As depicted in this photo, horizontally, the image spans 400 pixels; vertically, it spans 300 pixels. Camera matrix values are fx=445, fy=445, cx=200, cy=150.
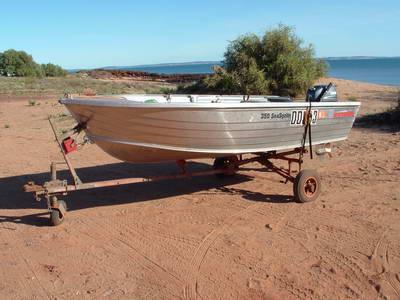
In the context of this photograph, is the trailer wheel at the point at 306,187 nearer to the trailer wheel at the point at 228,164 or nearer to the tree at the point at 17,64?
the trailer wheel at the point at 228,164

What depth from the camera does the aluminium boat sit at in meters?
4.76

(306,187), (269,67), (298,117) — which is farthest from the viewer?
(269,67)

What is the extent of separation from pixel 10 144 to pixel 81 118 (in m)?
5.94

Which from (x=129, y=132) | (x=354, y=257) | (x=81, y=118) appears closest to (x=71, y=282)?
(x=129, y=132)

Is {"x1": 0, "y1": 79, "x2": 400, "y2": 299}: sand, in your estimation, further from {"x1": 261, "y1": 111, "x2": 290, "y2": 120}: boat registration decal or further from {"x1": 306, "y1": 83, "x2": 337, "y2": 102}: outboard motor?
{"x1": 306, "y1": 83, "x2": 337, "y2": 102}: outboard motor

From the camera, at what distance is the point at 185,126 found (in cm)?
486

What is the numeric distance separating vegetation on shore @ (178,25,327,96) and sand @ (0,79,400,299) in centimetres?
751

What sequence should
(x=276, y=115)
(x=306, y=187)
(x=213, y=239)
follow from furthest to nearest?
(x=306, y=187), (x=276, y=115), (x=213, y=239)

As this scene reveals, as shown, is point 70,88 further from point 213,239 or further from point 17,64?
point 213,239

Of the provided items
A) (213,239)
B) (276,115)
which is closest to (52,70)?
(276,115)

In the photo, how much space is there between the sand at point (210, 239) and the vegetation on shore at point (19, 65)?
52.6m

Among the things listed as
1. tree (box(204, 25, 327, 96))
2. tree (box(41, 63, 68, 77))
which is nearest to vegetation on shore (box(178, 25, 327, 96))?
tree (box(204, 25, 327, 96))

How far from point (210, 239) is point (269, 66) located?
448 inches

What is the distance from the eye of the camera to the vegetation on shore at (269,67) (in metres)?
14.6
